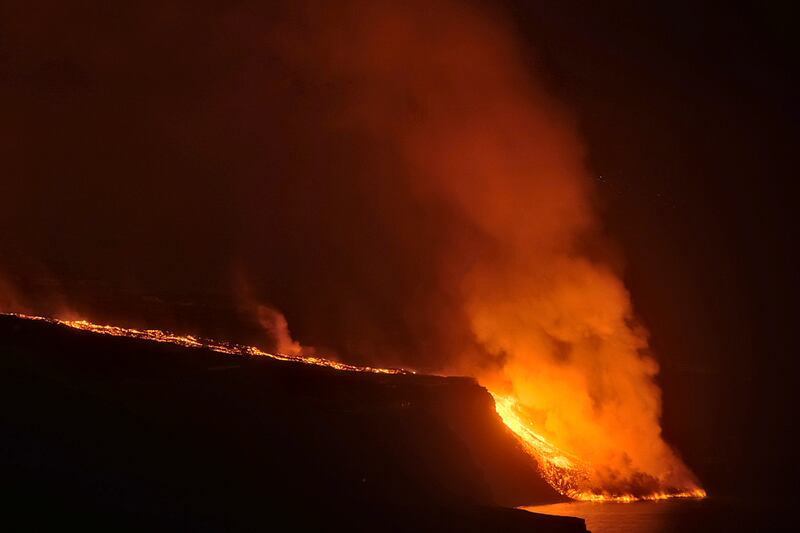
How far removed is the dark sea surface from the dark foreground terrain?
3.58m

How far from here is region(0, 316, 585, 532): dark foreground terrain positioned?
36.8 m

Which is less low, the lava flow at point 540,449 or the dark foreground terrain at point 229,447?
the lava flow at point 540,449

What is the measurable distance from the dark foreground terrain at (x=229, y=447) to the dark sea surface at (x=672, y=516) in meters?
3.58

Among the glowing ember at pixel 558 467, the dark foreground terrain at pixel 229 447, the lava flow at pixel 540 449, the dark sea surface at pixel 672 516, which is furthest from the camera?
the glowing ember at pixel 558 467

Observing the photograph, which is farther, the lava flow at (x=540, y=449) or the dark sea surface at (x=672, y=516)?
the lava flow at (x=540, y=449)

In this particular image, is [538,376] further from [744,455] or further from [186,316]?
[744,455]

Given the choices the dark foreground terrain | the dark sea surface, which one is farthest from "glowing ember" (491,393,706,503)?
the dark foreground terrain

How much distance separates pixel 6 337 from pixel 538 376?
4138 centimetres

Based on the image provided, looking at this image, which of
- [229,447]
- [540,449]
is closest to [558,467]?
[540,449]

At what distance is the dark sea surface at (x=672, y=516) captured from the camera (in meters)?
55.3

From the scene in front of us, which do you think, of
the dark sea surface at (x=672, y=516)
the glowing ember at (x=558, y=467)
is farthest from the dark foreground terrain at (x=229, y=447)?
the dark sea surface at (x=672, y=516)

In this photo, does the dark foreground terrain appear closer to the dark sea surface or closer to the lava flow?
the lava flow

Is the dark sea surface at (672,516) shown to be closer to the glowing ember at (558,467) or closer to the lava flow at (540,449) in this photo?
the glowing ember at (558,467)

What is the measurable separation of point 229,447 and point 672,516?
103 ft
